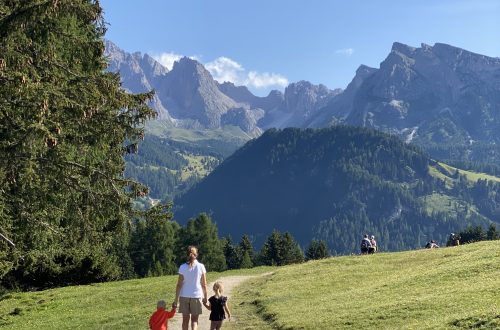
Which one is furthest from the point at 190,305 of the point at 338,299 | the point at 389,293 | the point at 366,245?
the point at 366,245

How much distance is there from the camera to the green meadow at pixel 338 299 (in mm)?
19953

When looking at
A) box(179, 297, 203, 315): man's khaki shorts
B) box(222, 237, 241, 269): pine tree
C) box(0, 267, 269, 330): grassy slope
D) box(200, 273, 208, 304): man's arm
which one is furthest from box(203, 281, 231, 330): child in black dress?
box(222, 237, 241, 269): pine tree

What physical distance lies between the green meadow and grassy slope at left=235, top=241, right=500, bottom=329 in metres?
0.05

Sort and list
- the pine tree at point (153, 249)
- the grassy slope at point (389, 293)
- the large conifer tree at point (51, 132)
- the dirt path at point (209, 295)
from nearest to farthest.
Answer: the large conifer tree at point (51, 132) → the grassy slope at point (389, 293) → the dirt path at point (209, 295) → the pine tree at point (153, 249)

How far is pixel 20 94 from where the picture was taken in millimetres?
16031

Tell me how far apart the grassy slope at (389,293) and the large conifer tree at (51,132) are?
31.7 feet

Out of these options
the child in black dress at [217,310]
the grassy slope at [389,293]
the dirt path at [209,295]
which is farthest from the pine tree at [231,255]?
the child in black dress at [217,310]

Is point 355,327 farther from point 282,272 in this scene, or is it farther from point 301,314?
point 282,272

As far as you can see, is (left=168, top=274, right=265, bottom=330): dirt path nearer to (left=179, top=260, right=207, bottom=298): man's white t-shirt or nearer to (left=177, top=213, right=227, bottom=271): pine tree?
(left=179, top=260, right=207, bottom=298): man's white t-shirt

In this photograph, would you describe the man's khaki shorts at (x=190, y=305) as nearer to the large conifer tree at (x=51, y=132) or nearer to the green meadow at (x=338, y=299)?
the large conifer tree at (x=51, y=132)

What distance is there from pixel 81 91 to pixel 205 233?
97.1 m

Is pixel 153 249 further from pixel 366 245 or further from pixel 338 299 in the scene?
pixel 338 299

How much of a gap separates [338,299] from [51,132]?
55.4ft

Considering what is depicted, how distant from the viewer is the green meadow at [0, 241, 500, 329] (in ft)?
65.5
